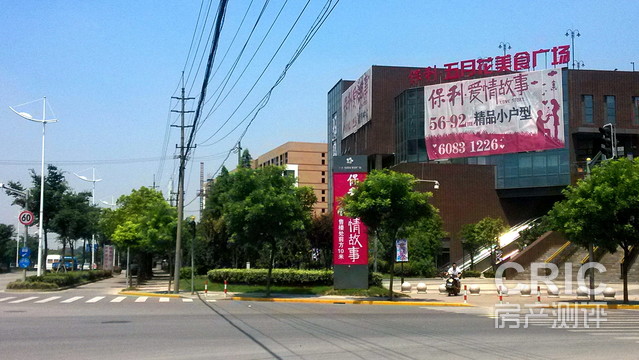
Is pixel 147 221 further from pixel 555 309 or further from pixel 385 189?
pixel 555 309

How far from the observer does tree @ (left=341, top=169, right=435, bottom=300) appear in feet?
92.8

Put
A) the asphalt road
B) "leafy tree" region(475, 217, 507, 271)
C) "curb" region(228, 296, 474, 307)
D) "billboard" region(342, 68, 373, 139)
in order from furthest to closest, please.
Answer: "billboard" region(342, 68, 373, 139) < "leafy tree" region(475, 217, 507, 271) < "curb" region(228, 296, 474, 307) < the asphalt road

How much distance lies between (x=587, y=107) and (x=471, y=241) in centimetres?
1765

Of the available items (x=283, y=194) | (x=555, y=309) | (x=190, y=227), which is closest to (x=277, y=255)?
(x=190, y=227)

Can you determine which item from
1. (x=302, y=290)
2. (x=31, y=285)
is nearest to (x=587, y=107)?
(x=302, y=290)

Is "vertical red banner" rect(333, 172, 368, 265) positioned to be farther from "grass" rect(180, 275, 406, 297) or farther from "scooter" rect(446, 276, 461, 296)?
"scooter" rect(446, 276, 461, 296)

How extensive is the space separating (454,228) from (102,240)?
42.4 meters

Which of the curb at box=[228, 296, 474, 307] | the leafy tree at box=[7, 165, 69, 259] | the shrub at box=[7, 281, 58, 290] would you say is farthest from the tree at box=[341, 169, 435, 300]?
the leafy tree at box=[7, 165, 69, 259]

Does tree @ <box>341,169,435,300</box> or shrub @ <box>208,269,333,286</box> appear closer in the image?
tree @ <box>341,169,435,300</box>

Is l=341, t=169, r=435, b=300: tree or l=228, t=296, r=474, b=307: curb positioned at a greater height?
l=341, t=169, r=435, b=300: tree

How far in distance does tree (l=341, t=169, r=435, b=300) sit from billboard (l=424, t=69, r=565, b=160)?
3710cm

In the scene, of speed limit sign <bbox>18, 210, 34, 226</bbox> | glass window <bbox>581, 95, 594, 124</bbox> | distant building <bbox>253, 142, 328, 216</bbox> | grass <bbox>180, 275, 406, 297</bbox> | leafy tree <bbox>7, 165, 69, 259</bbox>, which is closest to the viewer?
grass <bbox>180, 275, 406, 297</bbox>

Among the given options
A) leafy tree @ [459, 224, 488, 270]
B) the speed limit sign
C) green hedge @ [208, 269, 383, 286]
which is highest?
the speed limit sign

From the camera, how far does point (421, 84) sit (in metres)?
72.9
